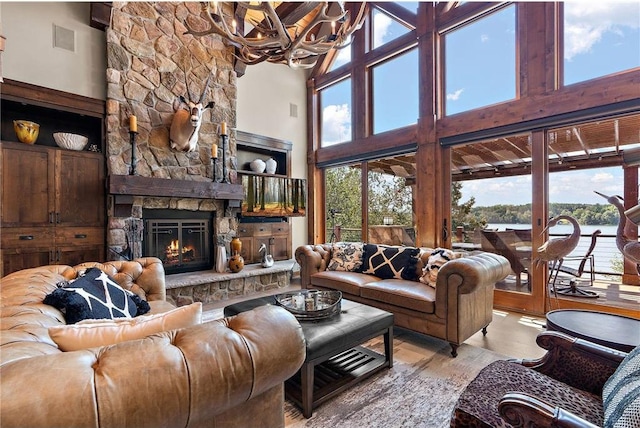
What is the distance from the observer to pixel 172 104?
4.39m

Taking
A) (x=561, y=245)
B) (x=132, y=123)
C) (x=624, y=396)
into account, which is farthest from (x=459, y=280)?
(x=132, y=123)

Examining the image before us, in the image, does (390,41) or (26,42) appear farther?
(390,41)

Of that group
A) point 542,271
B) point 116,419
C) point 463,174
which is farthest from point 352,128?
point 116,419

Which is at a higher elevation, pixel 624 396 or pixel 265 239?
pixel 265 239

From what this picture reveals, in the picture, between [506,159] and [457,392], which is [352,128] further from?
[457,392]

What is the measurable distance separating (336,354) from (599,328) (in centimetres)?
163

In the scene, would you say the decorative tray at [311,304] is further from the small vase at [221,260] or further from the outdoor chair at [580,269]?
the outdoor chair at [580,269]

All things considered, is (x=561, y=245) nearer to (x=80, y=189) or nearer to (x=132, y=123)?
(x=132, y=123)

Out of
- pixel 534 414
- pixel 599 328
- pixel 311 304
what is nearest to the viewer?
pixel 534 414

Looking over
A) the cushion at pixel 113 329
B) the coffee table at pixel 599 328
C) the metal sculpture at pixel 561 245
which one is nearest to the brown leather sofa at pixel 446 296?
the metal sculpture at pixel 561 245

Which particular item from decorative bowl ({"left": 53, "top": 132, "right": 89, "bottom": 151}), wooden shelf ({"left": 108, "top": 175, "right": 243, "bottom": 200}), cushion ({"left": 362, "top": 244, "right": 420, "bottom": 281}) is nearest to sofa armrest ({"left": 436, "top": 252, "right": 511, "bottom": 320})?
cushion ({"left": 362, "top": 244, "right": 420, "bottom": 281})

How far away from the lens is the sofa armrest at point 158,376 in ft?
2.24

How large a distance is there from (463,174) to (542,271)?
5.47ft

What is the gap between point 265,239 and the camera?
559 centimetres
